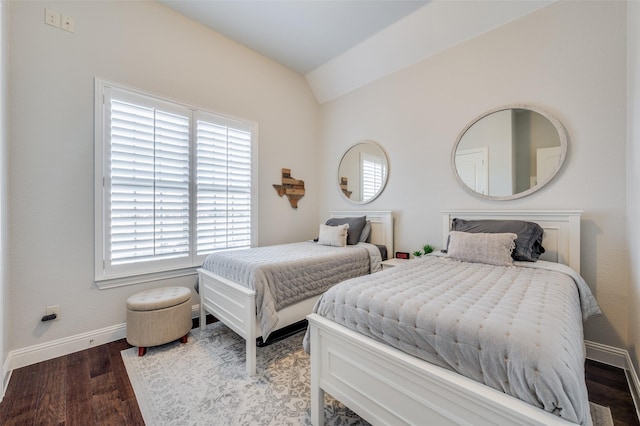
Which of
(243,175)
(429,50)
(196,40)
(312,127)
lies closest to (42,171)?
(243,175)

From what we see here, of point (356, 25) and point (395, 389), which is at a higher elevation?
point (356, 25)

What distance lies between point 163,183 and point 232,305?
145cm

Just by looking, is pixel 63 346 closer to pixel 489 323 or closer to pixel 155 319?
pixel 155 319

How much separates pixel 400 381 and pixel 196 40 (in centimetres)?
363

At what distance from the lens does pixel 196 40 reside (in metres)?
2.90

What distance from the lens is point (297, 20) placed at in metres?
2.82

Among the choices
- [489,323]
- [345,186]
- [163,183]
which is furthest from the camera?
[345,186]

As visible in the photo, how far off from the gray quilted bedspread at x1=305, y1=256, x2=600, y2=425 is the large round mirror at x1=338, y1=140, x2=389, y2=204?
6.28 ft

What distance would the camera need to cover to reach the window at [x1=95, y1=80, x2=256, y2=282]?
231cm

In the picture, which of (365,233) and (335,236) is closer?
(335,236)

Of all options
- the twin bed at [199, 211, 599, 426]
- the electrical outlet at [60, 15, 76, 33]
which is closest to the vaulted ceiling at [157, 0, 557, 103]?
the electrical outlet at [60, 15, 76, 33]

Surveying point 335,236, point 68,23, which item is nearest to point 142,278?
point 335,236

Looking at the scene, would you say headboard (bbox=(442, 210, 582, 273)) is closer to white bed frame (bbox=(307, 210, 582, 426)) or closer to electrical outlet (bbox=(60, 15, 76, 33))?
white bed frame (bbox=(307, 210, 582, 426))

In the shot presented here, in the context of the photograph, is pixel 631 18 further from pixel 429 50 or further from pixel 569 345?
pixel 569 345
